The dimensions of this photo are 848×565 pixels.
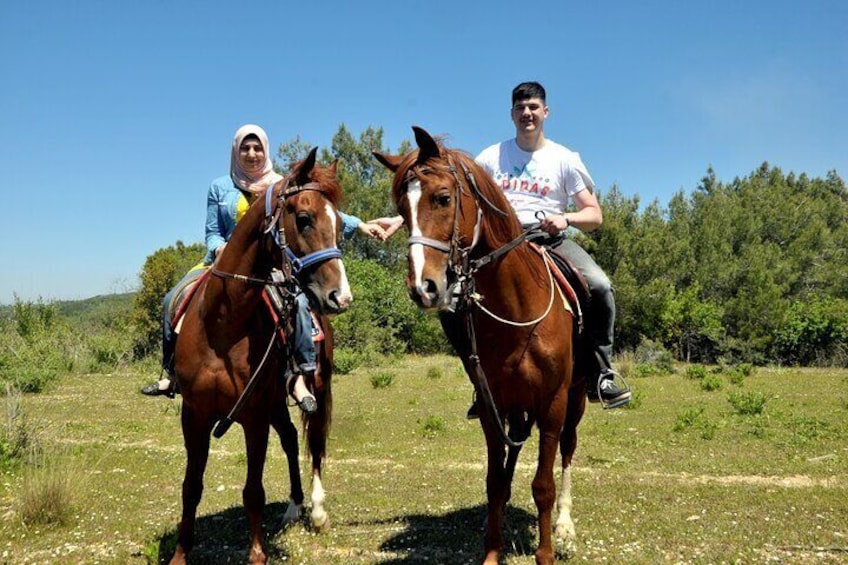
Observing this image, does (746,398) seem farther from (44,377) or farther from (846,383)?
(44,377)

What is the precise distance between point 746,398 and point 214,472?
443 inches

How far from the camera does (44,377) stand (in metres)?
18.5

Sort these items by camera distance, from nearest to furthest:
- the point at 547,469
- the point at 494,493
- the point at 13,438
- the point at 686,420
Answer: the point at 547,469, the point at 494,493, the point at 13,438, the point at 686,420

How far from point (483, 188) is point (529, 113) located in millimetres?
1326

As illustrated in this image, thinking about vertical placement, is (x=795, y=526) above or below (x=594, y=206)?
below

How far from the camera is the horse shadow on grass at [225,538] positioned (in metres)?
5.09

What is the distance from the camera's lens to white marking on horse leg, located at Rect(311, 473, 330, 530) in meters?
5.76

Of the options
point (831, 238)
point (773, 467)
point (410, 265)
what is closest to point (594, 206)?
point (410, 265)

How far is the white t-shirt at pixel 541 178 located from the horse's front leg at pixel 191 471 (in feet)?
10.4

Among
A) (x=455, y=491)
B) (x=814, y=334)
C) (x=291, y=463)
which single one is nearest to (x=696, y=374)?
(x=814, y=334)

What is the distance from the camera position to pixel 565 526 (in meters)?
5.46

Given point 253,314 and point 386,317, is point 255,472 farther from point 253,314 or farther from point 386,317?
point 386,317

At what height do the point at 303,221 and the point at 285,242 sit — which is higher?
the point at 303,221

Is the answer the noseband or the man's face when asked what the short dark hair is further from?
the noseband
